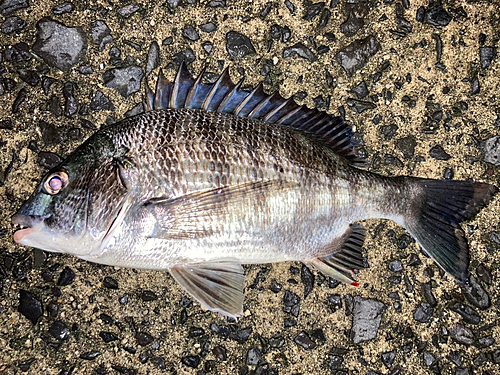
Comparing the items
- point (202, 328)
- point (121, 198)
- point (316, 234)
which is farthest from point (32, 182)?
point (316, 234)

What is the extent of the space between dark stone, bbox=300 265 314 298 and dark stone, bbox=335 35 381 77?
1.33 m

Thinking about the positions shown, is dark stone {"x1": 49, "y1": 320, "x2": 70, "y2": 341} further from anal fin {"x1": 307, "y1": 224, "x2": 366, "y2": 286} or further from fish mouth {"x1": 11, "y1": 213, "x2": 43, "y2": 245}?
anal fin {"x1": 307, "y1": 224, "x2": 366, "y2": 286}

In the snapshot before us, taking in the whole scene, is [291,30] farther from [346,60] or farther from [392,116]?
[392,116]

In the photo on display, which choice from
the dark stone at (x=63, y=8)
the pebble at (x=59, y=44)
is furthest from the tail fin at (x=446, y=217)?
the dark stone at (x=63, y=8)

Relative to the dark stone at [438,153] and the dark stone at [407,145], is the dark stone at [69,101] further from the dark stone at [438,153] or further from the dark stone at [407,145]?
the dark stone at [438,153]

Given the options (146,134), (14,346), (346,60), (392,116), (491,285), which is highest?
(146,134)

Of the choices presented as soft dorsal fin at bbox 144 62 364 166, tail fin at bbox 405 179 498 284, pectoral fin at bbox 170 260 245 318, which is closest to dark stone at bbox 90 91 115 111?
soft dorsal fin at bbox 144 62 364 166

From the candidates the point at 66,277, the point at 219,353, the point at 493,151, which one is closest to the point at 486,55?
the point at 493,151

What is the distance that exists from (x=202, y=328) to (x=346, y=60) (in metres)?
2.01

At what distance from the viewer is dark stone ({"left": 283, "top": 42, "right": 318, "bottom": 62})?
2.79m

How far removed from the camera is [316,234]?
2.38 metres

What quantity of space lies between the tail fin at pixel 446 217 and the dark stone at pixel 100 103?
1996 mm

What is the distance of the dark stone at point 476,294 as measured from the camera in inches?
109

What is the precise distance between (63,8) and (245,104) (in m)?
1.43
